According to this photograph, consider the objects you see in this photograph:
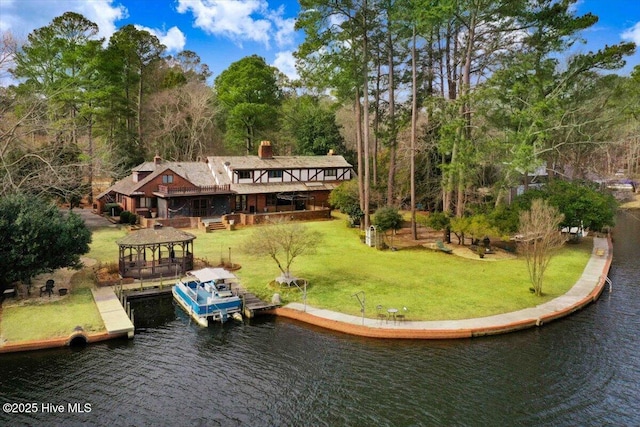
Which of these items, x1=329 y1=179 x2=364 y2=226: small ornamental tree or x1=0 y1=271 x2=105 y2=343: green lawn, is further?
x1=329 y1=179 x2=364 y2=226: small ornamental tree

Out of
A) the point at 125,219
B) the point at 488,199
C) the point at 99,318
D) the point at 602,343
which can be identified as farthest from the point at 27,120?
the point at 488,199

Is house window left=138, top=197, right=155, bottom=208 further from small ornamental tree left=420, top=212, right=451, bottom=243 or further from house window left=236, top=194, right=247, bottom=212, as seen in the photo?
small ornamental tree left=420, top=212, right=451, bottom=243

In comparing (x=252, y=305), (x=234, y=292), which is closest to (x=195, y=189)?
(x=234, y=292)

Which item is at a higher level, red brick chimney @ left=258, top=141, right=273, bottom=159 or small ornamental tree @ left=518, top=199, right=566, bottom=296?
red brick chimney @ left=258, top=141, right=273, bottom=159

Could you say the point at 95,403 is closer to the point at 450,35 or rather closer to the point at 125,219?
the point at 125,219

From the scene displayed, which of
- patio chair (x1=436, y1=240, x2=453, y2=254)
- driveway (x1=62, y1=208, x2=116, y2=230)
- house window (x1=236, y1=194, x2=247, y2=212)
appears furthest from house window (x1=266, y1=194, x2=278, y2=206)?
patio chair (x1=436, y1=240, x2=453, y2=254)
